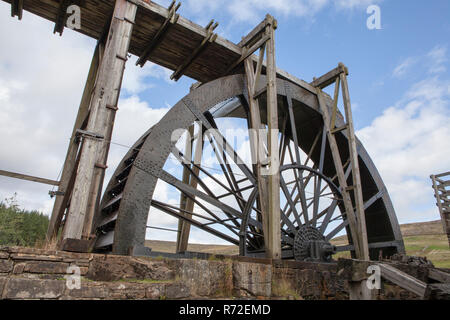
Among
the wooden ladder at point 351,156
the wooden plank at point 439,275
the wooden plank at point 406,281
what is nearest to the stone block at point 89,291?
the wooden plank at point 406,281

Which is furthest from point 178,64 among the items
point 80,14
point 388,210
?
point 388,210

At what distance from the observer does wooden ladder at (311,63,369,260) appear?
7.66 meters

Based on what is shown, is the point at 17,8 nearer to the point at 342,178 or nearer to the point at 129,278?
the point at 129,278

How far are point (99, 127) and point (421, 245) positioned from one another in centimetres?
1816

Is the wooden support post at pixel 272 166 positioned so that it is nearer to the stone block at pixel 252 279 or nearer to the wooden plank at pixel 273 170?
the wooden plank at pixel 273 170

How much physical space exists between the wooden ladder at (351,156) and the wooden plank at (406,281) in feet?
16.8

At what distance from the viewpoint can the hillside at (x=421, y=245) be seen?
13164mm

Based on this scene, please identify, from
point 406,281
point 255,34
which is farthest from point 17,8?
point 406,281

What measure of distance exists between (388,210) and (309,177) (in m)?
3.17

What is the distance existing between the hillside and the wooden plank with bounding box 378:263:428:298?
10279 millimetres

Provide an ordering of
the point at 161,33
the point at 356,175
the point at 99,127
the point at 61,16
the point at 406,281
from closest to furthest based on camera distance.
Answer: the point at 406,281 → the point at 99,127 → the point at 61,16 → the point at 161,33 → the point at 356,175

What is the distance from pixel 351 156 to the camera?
27.0ft

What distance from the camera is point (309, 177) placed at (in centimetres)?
861

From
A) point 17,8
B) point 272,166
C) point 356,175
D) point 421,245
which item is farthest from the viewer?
point 421,245
